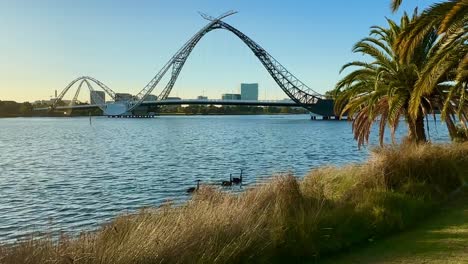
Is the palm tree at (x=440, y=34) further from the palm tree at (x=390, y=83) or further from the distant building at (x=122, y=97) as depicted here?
the distant building at (x=122, y=97)

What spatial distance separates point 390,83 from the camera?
19188mm

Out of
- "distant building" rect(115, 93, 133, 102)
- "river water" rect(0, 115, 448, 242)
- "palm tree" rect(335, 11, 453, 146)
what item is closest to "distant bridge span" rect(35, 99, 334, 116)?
"distant building" rect(115, 93, 133, 102)

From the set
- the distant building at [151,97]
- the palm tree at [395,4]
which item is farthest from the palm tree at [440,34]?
the distant building at [151,97]

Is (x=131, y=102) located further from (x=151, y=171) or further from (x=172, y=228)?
(x=172, y=228)

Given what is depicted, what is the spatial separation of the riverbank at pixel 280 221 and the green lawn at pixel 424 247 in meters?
0.39

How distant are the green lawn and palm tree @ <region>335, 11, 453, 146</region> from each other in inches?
363

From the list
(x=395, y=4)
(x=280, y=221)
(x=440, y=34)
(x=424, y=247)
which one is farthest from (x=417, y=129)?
(x=280, y=221)

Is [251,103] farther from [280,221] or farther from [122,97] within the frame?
[280,221]

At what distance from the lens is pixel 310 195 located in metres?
11.0

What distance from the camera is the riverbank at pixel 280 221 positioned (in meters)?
6.28

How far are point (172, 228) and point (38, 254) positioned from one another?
6.95 feet

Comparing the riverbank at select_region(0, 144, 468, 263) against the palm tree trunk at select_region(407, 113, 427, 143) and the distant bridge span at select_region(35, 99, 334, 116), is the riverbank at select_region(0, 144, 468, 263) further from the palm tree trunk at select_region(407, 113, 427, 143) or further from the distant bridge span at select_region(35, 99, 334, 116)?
the distant bridge span at select_region(35, 99, 334, 116)

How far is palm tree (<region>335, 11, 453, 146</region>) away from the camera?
19141mm

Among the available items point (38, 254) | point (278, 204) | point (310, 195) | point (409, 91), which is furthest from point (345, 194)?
point (409, 91)
